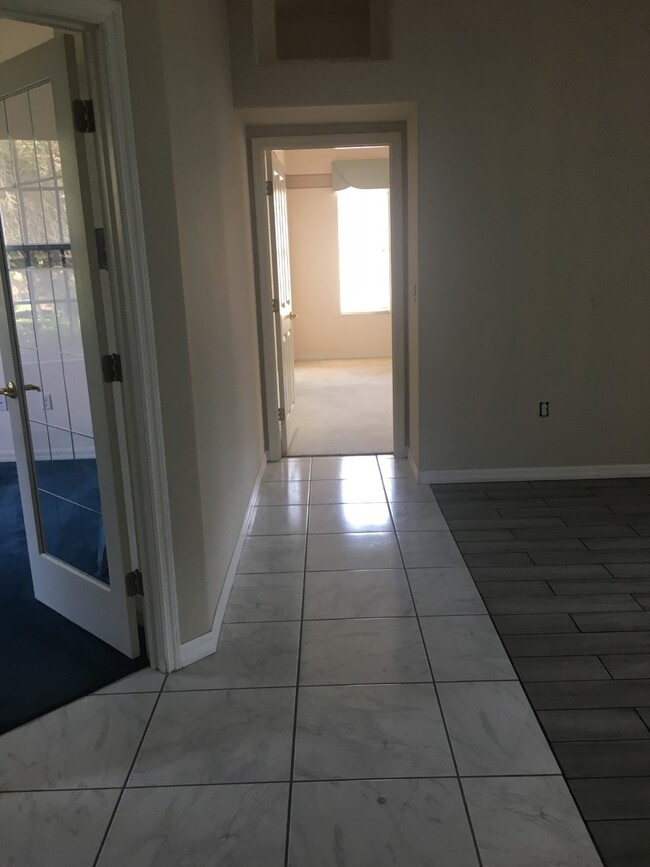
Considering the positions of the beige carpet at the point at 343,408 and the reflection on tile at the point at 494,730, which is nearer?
the reflection on tile at the point at 494,730

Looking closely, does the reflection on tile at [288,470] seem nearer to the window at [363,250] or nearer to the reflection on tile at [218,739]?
the reflection on tile at [218,739]

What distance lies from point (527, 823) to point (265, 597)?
56.1 inches

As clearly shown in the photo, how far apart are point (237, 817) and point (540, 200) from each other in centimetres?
339

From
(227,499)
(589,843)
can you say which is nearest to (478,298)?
(227,499)

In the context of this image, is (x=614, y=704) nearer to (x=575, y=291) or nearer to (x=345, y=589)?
(x=345, y=589)

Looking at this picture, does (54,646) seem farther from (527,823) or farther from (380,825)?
(527,823)

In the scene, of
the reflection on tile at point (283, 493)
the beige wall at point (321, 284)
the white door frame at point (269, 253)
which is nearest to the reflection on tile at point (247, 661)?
the reflection on tile at point (283, 493)

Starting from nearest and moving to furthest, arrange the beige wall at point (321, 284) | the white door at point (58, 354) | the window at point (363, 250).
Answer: the white door at point (58, 354) < the beige wall at point (321, 284) < the window at point (363, 250)

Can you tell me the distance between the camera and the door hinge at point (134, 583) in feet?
7.83

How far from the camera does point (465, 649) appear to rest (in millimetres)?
2438

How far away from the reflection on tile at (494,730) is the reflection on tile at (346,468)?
2.19 metres

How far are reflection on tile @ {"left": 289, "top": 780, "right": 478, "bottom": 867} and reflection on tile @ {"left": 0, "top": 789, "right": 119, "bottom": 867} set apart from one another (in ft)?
1.61

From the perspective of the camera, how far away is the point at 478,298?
3.97 m

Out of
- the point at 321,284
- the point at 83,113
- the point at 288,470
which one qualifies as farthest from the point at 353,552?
the point at 321,284
